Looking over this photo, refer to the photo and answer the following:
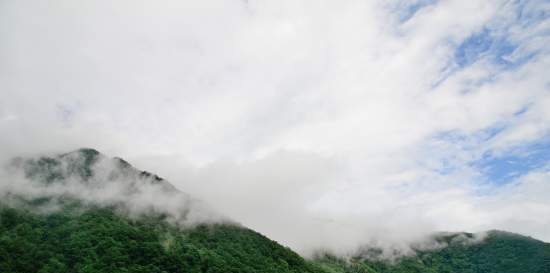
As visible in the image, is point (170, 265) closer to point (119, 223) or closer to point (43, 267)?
point (119, 223)

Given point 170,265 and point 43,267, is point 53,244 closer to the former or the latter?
point 43,267

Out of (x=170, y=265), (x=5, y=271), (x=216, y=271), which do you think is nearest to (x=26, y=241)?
(x=5, y=271)

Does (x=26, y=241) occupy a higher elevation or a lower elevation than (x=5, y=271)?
higher

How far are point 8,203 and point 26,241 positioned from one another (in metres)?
41.5

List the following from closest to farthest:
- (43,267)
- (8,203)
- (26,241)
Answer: (43,267) < (26,241) < (8,203)

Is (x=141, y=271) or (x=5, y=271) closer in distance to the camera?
(x=5, y=271)

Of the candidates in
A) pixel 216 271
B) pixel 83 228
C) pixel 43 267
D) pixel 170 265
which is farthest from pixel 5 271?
pixel 216 271

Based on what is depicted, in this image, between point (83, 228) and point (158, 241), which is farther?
point (158, 241)

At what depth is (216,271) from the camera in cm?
19225

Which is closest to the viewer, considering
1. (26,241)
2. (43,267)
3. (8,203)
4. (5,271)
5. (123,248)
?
(5,271)

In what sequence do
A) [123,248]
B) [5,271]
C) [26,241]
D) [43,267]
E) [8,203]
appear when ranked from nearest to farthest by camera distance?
[5,271], [43,267], [26,241], [123,248], [8,203]

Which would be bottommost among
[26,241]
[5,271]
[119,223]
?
[5,271]

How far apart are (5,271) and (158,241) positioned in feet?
227

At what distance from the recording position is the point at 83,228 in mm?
181250
